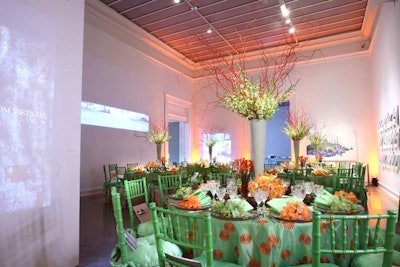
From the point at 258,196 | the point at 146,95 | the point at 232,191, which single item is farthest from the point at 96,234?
the point at 146,95

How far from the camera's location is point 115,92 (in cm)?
862

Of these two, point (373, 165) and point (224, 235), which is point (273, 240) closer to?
point (224, 235)

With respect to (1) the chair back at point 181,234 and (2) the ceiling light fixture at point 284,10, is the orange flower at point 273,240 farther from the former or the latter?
(2) the ceiling light fixture at point 284,10

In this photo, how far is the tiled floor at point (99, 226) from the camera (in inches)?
123

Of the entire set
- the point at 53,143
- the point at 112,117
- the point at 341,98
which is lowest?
the point at 53,143

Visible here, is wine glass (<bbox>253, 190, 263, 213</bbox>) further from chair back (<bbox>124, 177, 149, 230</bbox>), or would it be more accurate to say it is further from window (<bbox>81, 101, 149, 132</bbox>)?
window (<bbox>81, 101, 149, 132</bbox>)

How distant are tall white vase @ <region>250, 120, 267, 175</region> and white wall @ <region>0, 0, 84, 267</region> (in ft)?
5.90

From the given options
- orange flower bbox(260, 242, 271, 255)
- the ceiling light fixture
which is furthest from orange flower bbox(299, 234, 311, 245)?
the ceiling light fixture

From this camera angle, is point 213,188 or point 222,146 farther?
point 222,146

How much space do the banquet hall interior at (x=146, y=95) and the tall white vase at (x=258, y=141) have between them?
96mm

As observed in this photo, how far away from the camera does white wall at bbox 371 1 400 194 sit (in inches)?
235

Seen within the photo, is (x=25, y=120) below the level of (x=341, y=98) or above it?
below

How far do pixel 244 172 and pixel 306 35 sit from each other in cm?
868

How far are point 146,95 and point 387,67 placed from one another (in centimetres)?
707
